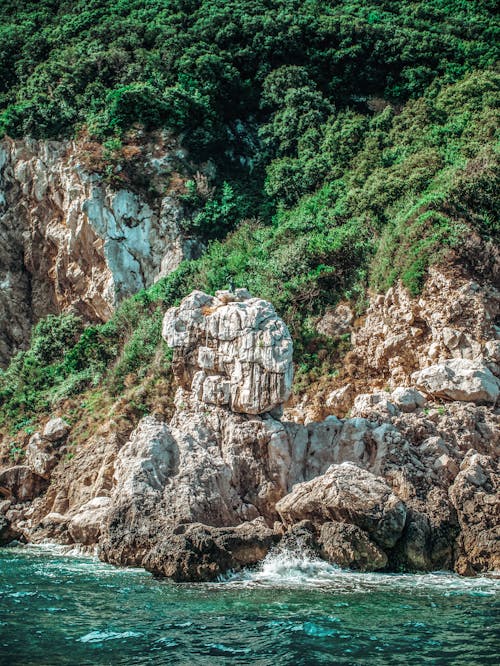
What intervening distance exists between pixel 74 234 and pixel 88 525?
712 inches

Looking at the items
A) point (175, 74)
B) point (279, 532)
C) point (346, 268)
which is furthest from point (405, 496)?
point (175, 74)

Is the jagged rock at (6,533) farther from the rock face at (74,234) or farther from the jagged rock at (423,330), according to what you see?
the rock face at (74,234)

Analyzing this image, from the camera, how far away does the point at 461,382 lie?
1811 centimetres

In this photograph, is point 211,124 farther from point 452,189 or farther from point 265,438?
point 265,438

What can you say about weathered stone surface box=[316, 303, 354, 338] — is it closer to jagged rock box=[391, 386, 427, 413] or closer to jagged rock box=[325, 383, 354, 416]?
jagged rock box=[325, 383, 354, 416]

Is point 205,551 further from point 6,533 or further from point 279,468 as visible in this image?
point 6,533

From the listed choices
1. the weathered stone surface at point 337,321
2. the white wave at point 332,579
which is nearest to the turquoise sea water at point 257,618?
the white wave at point 332,579

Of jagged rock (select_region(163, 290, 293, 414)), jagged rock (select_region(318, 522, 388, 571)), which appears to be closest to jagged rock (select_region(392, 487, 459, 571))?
jagged rock (select_region(318, 522, 388, 571))

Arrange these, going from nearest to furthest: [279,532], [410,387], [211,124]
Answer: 1. [279,532]
2. [410,387]
3. [211,124]

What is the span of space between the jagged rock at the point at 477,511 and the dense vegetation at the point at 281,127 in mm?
7353

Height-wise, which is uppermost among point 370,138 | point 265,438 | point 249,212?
point 370,138

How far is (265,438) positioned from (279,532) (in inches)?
120

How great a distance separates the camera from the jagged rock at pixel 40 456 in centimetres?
2295

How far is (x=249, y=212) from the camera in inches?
1275
